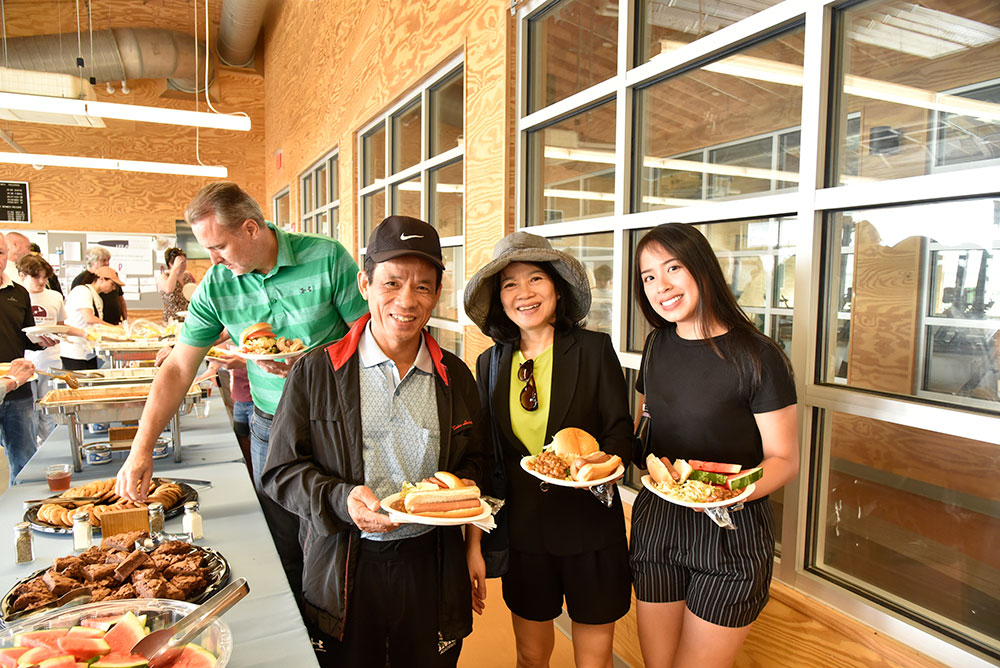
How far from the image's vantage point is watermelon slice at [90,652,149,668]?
0.95 metres

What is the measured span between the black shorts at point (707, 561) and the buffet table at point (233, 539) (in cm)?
86

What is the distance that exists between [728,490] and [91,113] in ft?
15.4

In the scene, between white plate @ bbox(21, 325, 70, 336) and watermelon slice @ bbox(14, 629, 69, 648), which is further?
white plate @ bbox(21, 325, 70, 336)

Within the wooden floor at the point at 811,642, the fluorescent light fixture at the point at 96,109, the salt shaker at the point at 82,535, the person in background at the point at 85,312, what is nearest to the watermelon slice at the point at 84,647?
the salt shaker at the point at 82,535

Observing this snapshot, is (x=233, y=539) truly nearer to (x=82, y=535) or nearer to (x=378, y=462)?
(x=82, y=535)

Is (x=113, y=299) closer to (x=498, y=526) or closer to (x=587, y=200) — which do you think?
(x=587, y=200)

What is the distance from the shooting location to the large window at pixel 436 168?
4.04m

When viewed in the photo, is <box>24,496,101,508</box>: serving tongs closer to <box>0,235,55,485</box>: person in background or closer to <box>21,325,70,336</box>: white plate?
<box>0,235,55,485</box>: person in background

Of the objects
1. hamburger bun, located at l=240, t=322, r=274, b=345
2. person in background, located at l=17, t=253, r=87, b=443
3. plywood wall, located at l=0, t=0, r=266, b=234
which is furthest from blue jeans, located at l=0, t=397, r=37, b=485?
plywood wall, located at l=0, t=0, r=266, b=234

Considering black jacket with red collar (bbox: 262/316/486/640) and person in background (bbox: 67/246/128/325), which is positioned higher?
person in background (bbox: 67/246/128/325)

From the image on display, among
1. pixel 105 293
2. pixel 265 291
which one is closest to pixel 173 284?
pixel 105 293

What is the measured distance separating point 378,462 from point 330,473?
0.11m

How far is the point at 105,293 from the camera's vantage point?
19.8 feet

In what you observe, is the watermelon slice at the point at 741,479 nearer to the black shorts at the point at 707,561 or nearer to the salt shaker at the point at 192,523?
the black shorts at the point at 707,561
